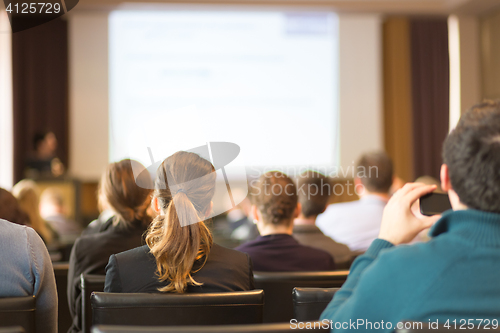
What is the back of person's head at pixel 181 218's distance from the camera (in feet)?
4.04

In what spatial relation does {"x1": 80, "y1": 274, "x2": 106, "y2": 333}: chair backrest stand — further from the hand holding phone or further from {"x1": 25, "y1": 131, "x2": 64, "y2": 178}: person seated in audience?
{"x1": 25, "y1": 131, "x2": 64, "y2": 178}: person seated in audience

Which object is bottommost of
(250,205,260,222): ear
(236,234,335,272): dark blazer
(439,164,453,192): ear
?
(236,234,335,272): dark blazer

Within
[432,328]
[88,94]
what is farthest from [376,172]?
[88,94]

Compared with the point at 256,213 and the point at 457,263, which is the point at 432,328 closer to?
the point at 457,263

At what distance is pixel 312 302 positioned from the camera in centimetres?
114

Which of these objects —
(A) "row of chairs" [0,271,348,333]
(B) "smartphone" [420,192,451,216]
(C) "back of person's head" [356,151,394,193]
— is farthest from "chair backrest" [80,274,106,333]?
(C) "back of person's head" [356,151,394,193]

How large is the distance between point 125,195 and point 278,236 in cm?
64

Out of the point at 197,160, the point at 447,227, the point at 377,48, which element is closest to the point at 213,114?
the point at 377,48

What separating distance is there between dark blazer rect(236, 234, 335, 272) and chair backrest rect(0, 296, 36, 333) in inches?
34.8

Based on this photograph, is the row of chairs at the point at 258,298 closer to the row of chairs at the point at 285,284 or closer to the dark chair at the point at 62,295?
the row of chairs at the point at 285,284

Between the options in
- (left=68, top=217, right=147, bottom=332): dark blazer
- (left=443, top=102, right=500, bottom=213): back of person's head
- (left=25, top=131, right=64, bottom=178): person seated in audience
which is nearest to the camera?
(left=443, top=102, right=500, bottom=213): back of person's head

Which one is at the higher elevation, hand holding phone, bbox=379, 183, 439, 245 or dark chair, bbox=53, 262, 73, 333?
hand holding phone, bbox=379, 183, 439, 245

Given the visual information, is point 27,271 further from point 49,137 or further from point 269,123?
point 49,137

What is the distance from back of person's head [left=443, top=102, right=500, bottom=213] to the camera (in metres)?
0.83
